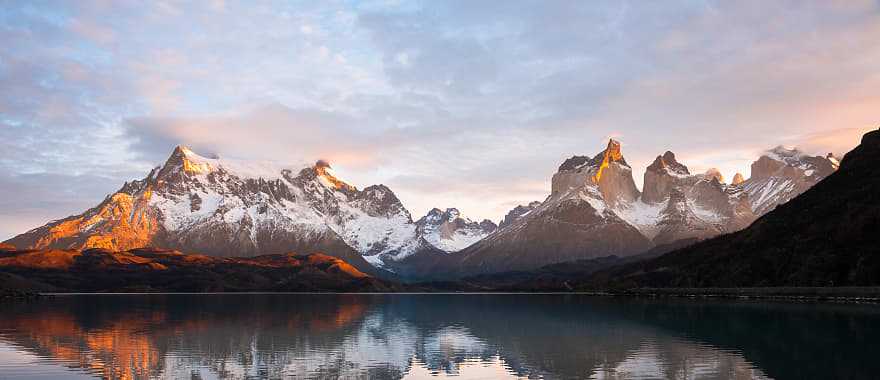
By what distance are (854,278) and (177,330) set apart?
16495cm

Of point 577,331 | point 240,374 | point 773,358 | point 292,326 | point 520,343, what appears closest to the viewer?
point 240,374

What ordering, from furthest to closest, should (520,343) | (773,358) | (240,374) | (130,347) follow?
(520,343) < (130,347) < (773,358) < (240,374)

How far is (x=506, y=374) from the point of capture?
6259 cm

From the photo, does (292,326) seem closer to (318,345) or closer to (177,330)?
(177,330)

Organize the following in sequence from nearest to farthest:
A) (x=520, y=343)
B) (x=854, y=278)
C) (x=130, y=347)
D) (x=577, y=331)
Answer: (x=130, y=347)
(x=520, y=343)
(x=577, y=331)
(x=854, y=278)

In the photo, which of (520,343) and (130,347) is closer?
(130,347)

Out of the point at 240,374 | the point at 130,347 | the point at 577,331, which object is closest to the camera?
the point at 240,374

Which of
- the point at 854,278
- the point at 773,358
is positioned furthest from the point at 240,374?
the point at 854,278

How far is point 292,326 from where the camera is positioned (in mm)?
119375

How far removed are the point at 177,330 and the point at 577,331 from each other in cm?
5657

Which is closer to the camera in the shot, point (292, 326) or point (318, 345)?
point (318, 345)

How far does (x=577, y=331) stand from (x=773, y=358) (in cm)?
3751

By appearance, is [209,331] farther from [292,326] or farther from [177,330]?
[292,326]

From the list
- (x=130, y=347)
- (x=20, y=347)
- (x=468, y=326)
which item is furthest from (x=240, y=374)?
(x=468, y=326)
